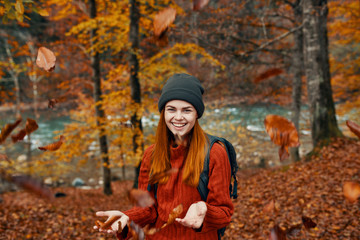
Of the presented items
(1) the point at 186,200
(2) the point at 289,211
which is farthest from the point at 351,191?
(2) the point at 289,211

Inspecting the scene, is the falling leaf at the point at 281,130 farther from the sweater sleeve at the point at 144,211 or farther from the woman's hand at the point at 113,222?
the woman's hand at the point at 113,222

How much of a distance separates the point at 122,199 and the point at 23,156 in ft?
34.7

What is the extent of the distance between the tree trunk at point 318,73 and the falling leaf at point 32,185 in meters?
7.08

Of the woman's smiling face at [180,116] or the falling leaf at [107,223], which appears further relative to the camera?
the woman's smiling face at [180,116]

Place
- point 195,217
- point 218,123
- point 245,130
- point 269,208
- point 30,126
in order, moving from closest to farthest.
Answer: point 195,217, point 30,126, point 269,208, point 245,130, point 218,123

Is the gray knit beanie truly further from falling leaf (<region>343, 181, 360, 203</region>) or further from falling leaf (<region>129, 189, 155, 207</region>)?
falling leaf (<region>343, 181, 360, 203</region>)

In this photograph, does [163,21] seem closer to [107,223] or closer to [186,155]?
[186,155]

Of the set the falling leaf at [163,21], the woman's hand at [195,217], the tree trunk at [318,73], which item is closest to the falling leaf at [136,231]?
the woman's hand at [195,217]

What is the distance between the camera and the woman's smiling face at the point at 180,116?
1626 millimetres

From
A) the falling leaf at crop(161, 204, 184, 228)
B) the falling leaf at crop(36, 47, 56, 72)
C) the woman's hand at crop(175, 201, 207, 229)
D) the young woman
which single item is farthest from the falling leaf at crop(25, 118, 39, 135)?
the woman's hand at crop(175, 201, 207, 229)

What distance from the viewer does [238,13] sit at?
8867 millimetres

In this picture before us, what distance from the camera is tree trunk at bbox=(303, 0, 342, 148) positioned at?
21.1ft

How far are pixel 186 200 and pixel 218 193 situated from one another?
0.75 feet

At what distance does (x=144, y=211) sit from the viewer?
1669 mm
